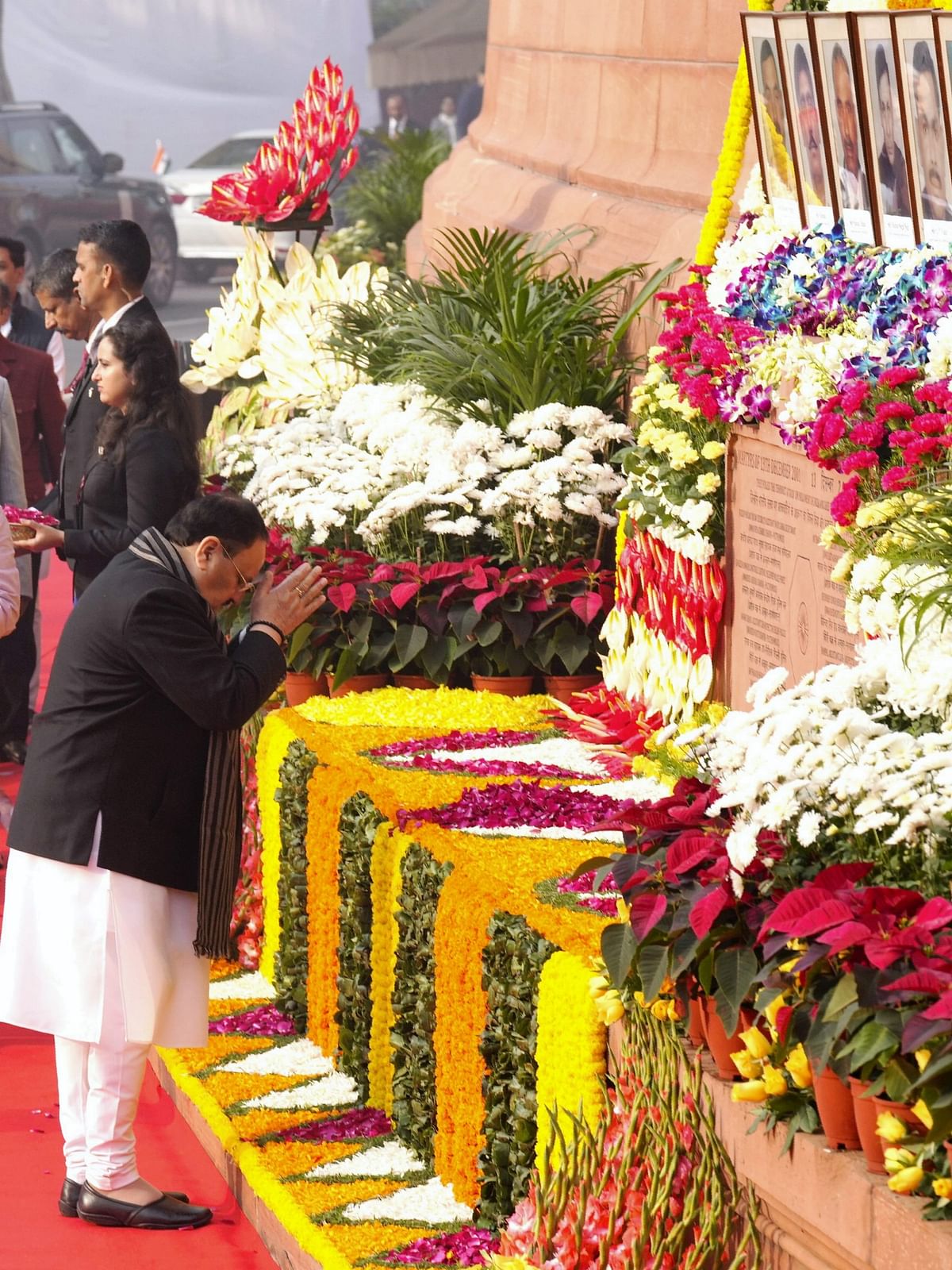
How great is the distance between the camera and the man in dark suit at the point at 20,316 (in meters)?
9.84

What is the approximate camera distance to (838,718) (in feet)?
10.1

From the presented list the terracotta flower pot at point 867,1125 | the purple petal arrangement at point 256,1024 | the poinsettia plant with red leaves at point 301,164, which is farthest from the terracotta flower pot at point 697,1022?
the poinsettia plant with red leaves at point 301,164

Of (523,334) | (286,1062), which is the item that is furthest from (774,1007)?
(523,334)

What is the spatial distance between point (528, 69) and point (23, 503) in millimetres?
3646

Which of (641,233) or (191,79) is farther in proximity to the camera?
(191,79)

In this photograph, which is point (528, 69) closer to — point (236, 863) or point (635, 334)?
point (635, 334)

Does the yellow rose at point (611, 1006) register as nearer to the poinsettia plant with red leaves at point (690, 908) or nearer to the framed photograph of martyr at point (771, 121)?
the poinsettia plant with red leaves at point (690, 908)

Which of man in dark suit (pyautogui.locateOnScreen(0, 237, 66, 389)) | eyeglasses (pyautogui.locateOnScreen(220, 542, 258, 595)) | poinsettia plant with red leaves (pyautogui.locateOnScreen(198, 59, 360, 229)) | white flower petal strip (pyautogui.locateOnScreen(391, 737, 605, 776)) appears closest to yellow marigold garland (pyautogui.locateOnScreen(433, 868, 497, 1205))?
eyeglasses (pyautogui.locateOnScreen(220, 542, 258, 595))

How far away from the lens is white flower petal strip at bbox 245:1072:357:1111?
5012 mm

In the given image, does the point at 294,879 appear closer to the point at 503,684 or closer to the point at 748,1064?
the point at 503,684

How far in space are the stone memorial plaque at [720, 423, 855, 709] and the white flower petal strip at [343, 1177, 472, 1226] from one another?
1.45 m

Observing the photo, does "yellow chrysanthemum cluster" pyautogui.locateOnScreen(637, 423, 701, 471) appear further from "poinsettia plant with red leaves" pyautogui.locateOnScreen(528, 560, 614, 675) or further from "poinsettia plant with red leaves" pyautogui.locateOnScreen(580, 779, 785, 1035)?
"poinsettia plant with red leaves" pyautogui.locateOnScreen(580, 779, 785, 1035)

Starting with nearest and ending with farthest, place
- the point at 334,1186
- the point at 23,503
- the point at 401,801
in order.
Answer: the point at 334,1186 → the point at 401,801 → the point at 23,503

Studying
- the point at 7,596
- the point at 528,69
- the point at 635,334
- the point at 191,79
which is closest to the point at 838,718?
the point at 7,596
